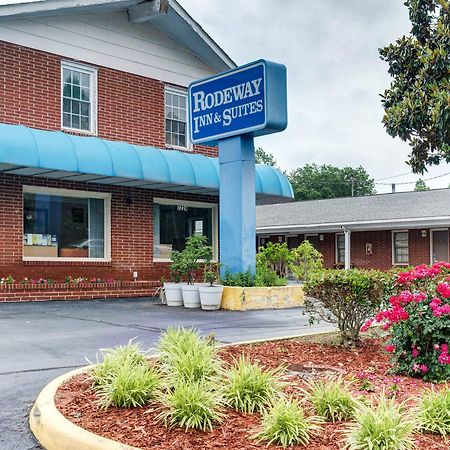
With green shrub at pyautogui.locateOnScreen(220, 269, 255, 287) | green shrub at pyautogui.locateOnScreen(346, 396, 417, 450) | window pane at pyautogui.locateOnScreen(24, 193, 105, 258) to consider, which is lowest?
green shrub at pyautogui.locateOnScreen(346, 396, 417, 450)

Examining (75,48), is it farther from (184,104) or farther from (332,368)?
(332,368)

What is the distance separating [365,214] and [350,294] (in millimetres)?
23405

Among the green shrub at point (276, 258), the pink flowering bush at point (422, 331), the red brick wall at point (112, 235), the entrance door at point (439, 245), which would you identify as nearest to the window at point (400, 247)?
the entrance door at point (439, 245)

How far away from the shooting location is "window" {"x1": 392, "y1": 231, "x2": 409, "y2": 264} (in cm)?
2978

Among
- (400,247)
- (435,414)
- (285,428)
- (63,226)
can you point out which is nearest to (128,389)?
(285,428)

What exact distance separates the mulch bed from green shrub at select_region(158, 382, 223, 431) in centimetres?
6

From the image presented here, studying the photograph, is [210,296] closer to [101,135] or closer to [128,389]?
[101,135]

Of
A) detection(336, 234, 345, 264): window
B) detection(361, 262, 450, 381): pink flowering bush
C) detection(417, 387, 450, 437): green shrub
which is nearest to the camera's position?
detection(417, 387, 450, 437): green shrub

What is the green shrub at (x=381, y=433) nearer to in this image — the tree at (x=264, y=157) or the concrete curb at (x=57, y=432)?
the concrete curb at (x=57, y=432)

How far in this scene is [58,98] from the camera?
52.9ft

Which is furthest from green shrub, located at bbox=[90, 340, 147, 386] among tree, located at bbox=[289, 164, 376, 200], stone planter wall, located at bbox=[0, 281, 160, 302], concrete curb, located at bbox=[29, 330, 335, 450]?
tree, located at bbox=[289, 164, 376, 200]

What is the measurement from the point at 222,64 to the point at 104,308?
973 centimetres

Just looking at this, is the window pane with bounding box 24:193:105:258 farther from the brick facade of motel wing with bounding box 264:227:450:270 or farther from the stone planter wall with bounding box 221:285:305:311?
the brick facade of motel wing with bounding box 264:227:450:270

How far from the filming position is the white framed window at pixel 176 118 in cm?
1880
